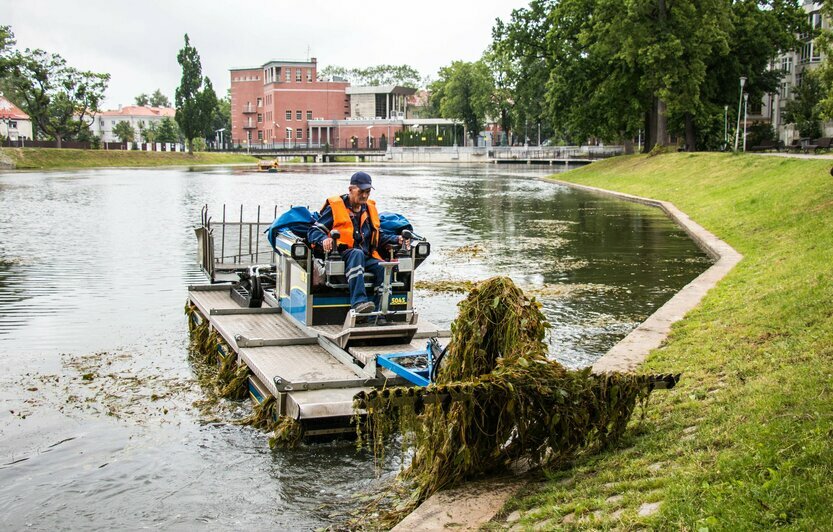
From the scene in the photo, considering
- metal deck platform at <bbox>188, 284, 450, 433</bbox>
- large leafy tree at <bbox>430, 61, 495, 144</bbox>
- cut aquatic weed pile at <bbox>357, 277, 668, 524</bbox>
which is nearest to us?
cut aquatic weed pile at <bbox>357, 277, 668, 524</bbox>

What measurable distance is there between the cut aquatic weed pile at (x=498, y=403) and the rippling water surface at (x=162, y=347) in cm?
124

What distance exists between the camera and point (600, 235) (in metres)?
27.9

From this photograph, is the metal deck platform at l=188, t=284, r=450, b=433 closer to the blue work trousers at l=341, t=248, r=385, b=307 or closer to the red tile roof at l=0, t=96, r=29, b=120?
the blue work trousers at l=341, t=248, r=385, b=307

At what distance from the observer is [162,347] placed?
45.0ft

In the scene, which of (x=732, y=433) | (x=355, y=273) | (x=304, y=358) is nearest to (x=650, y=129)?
(x=355, y=273)

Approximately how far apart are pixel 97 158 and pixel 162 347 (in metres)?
97.8

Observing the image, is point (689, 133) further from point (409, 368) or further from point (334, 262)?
point (409, 368)

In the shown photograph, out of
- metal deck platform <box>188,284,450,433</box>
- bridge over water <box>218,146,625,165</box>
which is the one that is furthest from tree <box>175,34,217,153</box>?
metal deck platform <box>188,284,450,433</box>

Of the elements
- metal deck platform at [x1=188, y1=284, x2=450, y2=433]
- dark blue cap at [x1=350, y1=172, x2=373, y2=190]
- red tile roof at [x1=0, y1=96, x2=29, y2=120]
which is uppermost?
red tile roof at [x1=0, y1=96, x2=29, y2=120]

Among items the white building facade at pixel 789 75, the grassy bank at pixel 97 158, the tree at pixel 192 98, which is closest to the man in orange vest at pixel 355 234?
the white building facade at pixel 789 75

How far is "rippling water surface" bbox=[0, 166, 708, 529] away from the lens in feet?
26.3

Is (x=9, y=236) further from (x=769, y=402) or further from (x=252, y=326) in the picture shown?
(x=769, y=402)

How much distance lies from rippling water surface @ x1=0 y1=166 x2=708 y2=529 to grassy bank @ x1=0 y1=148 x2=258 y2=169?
202ft

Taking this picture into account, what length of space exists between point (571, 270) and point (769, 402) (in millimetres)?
13661
